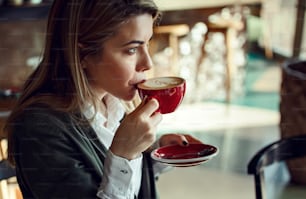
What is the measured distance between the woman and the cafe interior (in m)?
0.15

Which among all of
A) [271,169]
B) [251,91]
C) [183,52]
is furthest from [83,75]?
[251,91]

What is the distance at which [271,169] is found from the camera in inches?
61.4

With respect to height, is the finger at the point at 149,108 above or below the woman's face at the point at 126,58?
below

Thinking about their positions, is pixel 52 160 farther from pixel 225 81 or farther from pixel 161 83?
pixel 225 81

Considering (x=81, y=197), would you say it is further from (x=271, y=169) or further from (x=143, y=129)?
(x=271, y=169)

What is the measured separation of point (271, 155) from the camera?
0.78 m

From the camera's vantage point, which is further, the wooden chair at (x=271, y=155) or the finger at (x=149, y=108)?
the wooden chair at (x=271, y=155)

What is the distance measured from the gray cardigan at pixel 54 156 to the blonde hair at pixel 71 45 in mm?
20

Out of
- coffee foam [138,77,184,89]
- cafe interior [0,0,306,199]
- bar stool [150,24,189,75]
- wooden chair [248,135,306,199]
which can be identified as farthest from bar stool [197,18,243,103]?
coffee foam [138,77,184,89]

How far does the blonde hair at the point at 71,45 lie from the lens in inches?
21.0

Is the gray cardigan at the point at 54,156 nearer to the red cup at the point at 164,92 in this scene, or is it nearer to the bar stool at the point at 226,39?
the red cup at the point at 164,92

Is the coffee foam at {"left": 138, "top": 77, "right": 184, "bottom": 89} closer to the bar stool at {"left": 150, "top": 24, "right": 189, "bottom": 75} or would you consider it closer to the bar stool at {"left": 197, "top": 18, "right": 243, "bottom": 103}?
the bar stool at {"left": 150, "top": 24, "right": 189, "bottom": 75}

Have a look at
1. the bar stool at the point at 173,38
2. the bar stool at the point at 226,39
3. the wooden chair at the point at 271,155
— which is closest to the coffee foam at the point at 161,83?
the wooden chair at the point at 271,155

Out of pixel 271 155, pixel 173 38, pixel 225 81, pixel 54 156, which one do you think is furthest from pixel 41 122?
pixel 225 81
